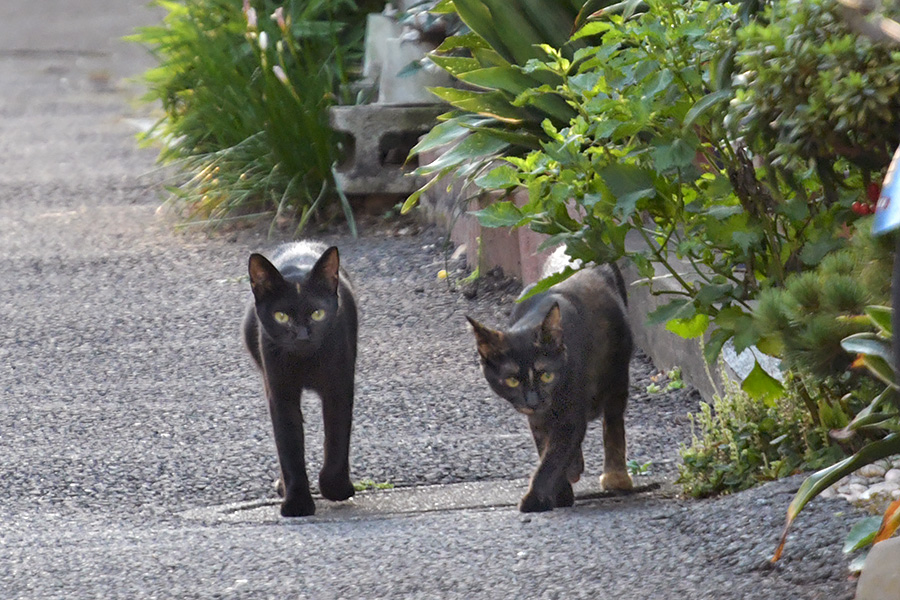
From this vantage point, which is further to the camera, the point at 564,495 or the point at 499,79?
the point at 499,79

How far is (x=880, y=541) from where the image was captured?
7.42ft

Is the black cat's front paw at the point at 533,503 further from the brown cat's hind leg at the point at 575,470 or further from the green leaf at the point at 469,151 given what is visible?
the green leaf at the point at 469,151

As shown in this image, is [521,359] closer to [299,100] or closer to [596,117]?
[596,117]

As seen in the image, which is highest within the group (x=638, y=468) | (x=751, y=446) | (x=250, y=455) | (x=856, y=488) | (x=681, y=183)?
(x=681, y=183)

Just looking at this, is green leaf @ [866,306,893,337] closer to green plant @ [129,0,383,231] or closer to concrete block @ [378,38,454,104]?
concrete block @ [378,38,454,104]

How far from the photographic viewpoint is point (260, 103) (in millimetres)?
7910

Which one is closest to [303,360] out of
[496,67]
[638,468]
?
[638,468]

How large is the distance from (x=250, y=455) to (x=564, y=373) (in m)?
1.34

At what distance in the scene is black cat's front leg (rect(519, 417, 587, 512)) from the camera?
3463 millimetres

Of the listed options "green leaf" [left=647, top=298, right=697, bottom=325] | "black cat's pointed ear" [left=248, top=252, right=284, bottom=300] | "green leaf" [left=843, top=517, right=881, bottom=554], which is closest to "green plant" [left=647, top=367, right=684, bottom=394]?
"green leaf" [left=647, top=298, right=697, bottom=325]

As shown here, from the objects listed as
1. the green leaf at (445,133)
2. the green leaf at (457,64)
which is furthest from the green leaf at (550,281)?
the green leaf at (457,64)

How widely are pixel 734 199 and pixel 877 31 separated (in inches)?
64.7

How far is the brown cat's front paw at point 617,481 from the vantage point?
3693 mm

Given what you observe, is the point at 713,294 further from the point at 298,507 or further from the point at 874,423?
the point at 298,507
